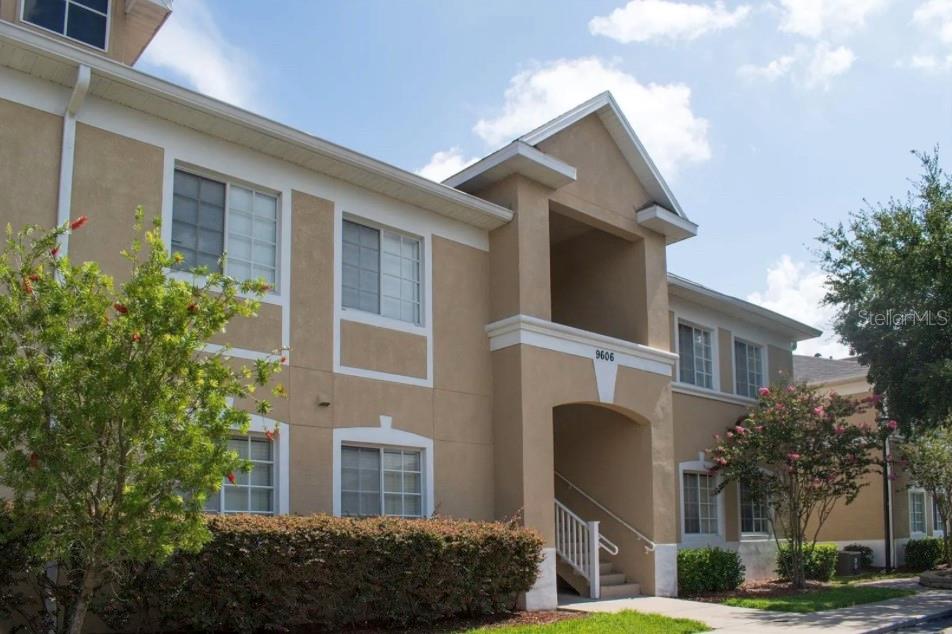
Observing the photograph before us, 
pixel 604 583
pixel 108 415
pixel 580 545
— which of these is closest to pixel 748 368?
pixel 604 583

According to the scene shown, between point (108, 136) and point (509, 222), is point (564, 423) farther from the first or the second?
point (108, 136)

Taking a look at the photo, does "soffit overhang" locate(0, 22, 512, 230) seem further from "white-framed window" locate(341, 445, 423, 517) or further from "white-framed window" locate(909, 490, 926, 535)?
"white-framed window" locate(909, 490, 926, 535)

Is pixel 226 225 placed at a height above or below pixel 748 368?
above

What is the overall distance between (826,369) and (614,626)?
820 inches

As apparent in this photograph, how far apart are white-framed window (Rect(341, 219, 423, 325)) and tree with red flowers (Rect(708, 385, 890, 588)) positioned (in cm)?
826

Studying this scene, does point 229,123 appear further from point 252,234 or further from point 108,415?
Result: point 108,415

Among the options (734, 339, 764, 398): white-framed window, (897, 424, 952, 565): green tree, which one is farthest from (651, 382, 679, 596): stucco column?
(897, 424, 952, 565): green tree

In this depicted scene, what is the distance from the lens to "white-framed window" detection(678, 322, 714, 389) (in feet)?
70.7

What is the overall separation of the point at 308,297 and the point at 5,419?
5.80 m

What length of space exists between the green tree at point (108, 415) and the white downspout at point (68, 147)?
2.64 meters

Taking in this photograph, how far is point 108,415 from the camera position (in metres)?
8.02

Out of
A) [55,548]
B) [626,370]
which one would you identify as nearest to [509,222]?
[626,370]

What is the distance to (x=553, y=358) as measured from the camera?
15.8 meters

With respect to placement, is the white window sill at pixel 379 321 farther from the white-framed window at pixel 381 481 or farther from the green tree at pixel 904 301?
the green tree at pixel 904 301
